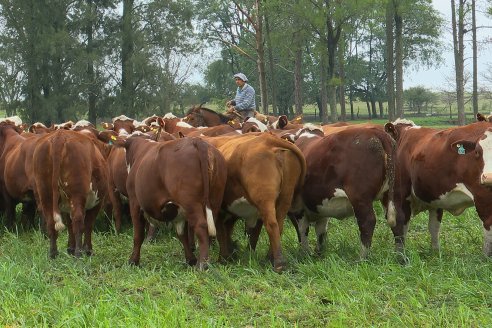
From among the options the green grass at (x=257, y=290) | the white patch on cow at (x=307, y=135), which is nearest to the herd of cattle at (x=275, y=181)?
the white patch on cow at (x=307, y=135)

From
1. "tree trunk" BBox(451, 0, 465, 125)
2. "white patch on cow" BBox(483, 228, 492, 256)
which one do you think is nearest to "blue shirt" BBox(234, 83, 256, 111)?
"white patch on cow" BBox(483, 228, 492, 256)

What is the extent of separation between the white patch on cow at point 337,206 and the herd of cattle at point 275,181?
0.01m

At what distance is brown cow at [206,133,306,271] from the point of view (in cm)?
677

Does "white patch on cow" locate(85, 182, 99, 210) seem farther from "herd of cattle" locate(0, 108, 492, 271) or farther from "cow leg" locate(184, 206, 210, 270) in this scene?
"cow leg" locate(184, 206, 210, 270)

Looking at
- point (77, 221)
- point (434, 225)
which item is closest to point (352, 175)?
point (434, 225)

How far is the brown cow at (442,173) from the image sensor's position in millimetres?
6512

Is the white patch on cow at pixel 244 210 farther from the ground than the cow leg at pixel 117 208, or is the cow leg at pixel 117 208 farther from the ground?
the white patch on cow at pixel 244 210

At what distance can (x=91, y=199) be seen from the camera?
8305 mm

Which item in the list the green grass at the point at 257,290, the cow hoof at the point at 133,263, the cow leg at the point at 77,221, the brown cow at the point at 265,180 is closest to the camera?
the green grass at the point at 257,290

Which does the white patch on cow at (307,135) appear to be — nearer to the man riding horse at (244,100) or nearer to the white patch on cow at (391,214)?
the white patch on cow at (391,214)

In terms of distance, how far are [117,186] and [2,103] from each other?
34159 mm

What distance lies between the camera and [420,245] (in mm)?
7969

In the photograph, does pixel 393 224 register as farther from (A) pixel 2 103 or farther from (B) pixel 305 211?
(A) pixel 2 103

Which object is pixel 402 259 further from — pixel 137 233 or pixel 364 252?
pixel 137 233
